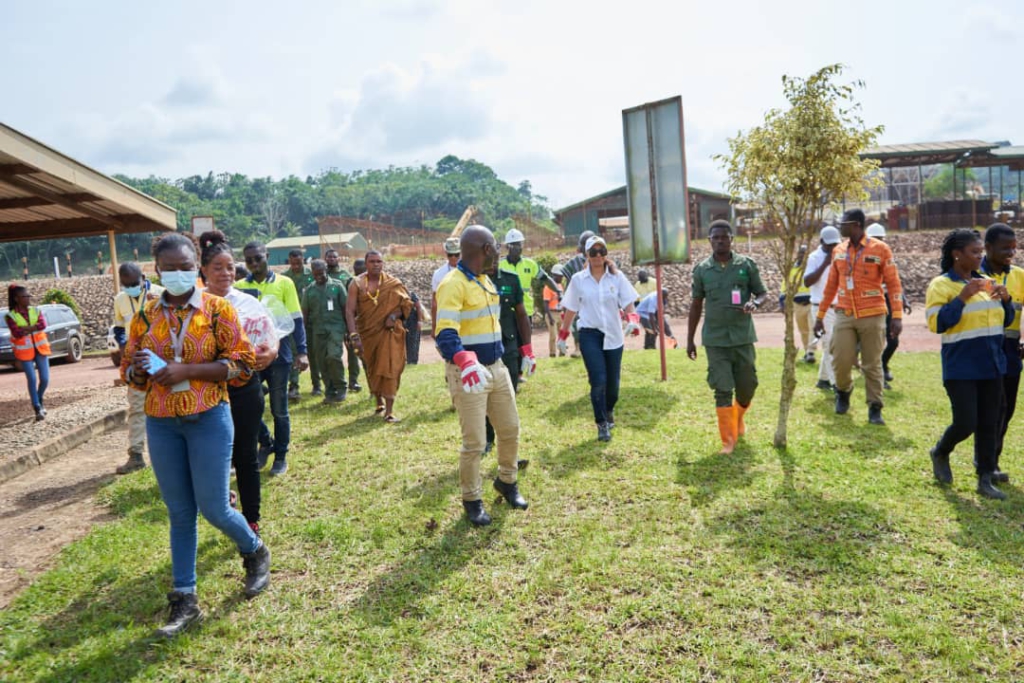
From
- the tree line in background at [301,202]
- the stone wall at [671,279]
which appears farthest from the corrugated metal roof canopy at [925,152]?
the tree line in background at [301,202]

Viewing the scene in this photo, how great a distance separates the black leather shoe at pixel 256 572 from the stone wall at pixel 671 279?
71.0 feet

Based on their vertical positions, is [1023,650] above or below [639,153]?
below

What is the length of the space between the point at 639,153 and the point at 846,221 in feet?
11.7

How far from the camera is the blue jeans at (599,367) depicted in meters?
6.66

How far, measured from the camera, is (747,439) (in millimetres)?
6539

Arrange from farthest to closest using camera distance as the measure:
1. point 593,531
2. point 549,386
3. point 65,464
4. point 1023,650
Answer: point 549,386
point 65,464
point 593,531
point 1023,650

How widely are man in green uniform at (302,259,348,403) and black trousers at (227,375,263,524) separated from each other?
191 inches

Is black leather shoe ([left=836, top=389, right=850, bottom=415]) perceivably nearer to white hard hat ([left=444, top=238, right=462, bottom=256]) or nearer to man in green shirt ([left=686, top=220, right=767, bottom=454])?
man in green shirt ([left=686, top=220, right=767, bottom=454])

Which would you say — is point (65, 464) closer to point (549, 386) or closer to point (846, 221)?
point (549, 386)

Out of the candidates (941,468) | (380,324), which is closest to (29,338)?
(380,324)

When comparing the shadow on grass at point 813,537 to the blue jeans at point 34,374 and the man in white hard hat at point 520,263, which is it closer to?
the man in white hard hat at point 520,263

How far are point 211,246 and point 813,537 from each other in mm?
4261

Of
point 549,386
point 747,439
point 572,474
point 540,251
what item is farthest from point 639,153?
point 540,251

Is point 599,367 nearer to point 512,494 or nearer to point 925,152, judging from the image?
point 512,494
